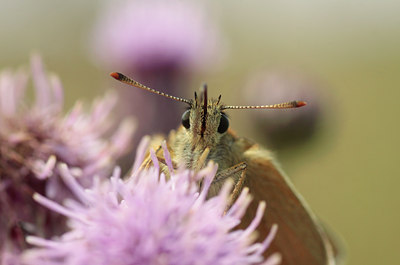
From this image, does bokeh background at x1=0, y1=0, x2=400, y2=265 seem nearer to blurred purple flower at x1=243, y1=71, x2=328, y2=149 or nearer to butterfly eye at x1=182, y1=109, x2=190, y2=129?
blurred purple flower at x1=243, y1=71, x2=328, y2=149

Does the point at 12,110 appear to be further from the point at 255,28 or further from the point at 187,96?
the point at 255,28

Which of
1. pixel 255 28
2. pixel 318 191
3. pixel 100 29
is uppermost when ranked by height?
pixel 255 28

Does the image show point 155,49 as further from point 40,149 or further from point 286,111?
point 40,149

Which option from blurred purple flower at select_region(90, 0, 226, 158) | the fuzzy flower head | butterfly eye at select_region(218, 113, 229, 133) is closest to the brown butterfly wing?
butterfly eye at select_region(218, 113, 229, 133)

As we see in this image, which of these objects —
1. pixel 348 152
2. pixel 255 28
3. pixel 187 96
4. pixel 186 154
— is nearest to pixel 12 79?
pixel 186 154

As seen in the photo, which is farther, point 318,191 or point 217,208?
point 318,191

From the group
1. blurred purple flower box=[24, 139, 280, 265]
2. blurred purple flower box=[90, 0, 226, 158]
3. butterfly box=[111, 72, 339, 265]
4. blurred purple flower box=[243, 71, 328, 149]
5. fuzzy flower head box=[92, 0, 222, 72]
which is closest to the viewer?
blurred purple flower box=[24, 139, 280, 265]

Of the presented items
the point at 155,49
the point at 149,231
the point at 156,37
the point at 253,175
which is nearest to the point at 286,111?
the point at 155,49
